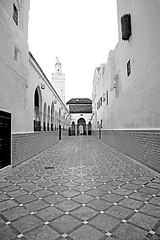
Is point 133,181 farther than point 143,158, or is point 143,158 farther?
point 143,158

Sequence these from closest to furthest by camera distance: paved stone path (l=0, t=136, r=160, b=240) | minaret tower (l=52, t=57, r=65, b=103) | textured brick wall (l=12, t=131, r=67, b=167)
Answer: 1. paved stone path (l=0, t=136, r=160, b=240)
2. textured brick wall (l=12, t=131, r=67, b=167)
3. minaret tower (l=52, t=57, r=65, b=103)

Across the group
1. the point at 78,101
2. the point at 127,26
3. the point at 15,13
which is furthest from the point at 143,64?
the point at 78,101

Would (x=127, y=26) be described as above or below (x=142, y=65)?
above

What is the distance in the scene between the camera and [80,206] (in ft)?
8.02

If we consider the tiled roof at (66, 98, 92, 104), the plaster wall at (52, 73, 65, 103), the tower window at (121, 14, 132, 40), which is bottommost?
the tower window at (121, 14, 132, 40)

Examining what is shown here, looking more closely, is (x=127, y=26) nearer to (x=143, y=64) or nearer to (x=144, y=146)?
(x=143, y=64)

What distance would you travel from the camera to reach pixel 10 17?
4949 mm

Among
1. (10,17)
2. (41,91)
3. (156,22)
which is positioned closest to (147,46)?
(156,22)

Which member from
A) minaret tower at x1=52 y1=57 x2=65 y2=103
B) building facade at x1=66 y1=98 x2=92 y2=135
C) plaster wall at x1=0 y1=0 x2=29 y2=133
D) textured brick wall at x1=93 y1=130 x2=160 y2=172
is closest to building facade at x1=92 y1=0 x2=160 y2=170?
textured brick wall at x1=93 y1=130 x2=160 y2=172

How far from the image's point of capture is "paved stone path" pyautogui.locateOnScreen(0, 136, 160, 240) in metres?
1.83

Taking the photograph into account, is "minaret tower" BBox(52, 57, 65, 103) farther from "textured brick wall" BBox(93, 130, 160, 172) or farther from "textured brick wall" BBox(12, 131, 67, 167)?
"textured brick wall" BBox(93, 130, 160, 172)

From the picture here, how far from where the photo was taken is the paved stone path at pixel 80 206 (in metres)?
1.83

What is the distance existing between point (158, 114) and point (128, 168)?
1738mm

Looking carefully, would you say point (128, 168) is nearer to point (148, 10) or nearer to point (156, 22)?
point (156, 22)
